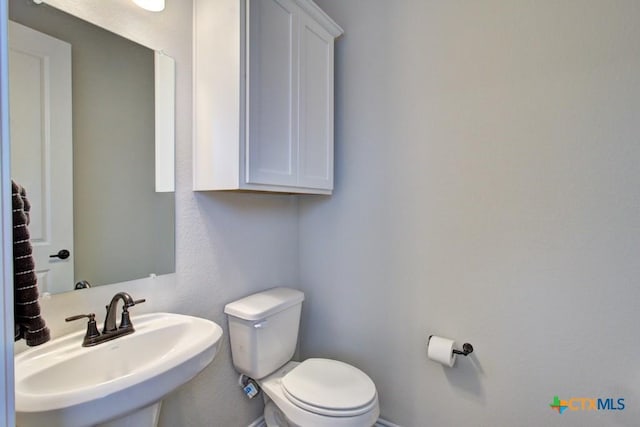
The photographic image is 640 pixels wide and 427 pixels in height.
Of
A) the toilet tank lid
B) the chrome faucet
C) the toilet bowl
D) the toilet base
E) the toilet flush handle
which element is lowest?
the toilet base

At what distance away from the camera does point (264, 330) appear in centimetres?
142

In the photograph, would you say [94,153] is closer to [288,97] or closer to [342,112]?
[288,97]

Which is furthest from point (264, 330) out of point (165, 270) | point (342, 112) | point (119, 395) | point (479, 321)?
point (342, 112)

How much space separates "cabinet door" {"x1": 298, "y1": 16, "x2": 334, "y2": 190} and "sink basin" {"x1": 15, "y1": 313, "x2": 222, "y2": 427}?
83cm

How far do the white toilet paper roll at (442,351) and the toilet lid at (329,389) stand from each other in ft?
1.00

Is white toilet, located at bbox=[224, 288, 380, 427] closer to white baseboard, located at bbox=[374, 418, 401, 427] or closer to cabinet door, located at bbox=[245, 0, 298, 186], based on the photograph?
white baseboard, located at bbox=[374, 418, 401, 427]

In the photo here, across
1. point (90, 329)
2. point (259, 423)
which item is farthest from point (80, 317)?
point (259, 423)

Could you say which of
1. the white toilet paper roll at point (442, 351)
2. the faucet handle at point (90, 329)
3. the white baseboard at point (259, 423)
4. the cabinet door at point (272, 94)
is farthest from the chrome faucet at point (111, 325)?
the white toilet paper roll at point (442, 351)

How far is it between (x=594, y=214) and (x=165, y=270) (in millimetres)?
1696

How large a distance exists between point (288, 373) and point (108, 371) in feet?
2.45

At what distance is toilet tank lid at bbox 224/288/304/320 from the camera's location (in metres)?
1.38

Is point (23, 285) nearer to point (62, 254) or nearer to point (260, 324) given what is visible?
point (62, 254)

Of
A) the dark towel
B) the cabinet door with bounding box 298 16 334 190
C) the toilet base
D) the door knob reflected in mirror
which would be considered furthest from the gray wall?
the dark towel

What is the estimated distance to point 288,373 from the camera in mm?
1424
